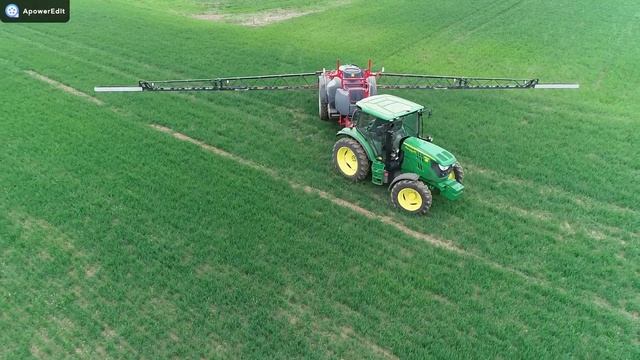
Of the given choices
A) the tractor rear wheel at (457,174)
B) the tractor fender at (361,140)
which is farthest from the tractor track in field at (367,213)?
the tractor rear wheel at (457,174)

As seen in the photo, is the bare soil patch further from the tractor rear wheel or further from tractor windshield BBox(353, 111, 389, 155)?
the tractor rear wheel

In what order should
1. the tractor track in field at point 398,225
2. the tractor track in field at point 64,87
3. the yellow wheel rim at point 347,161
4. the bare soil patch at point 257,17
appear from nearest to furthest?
the tractor track in field at point 398,225, the yellow wheel rim at point 347,161, the tractor track in field at point 64,87, the bare soil patch at point 257,17

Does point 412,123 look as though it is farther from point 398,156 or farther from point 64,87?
point 64,87

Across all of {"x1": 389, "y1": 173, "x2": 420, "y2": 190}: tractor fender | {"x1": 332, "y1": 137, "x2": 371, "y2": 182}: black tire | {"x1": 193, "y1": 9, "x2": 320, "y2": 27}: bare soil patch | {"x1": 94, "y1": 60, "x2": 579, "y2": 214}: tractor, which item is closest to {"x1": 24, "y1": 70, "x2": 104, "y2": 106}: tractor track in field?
{"x1": 332, "y1": 137, "x2": 371, "y2": 182}: black tire

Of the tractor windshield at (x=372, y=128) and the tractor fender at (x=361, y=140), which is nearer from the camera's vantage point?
the tractor windshield at (x=372, y=128)

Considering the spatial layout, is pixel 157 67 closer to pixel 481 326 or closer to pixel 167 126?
pixel 167 126

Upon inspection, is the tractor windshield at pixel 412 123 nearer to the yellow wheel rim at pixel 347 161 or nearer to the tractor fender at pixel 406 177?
the tractor fender at pixel 406 177
